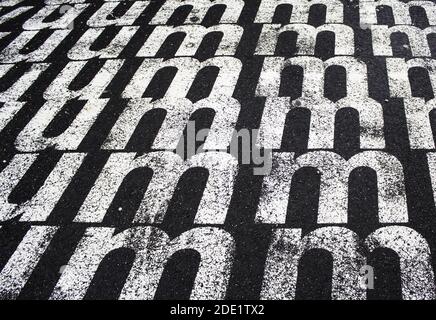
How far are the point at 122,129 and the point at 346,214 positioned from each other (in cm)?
199

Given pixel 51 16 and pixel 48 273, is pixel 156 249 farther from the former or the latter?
pixel 51 16

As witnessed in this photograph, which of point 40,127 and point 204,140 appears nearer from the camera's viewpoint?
point 204,140

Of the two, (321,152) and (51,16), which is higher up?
(51,16)

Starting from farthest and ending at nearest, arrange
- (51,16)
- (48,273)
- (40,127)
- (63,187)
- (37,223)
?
(51,16) → (40,127) → (63,187) → (37,223) → (48,273)

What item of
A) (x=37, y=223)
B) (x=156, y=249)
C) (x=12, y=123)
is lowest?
(x=156, y=249)

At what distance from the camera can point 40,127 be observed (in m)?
4.00

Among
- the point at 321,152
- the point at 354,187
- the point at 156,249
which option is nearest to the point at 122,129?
the point at 156,249

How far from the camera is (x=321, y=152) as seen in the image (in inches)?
138
